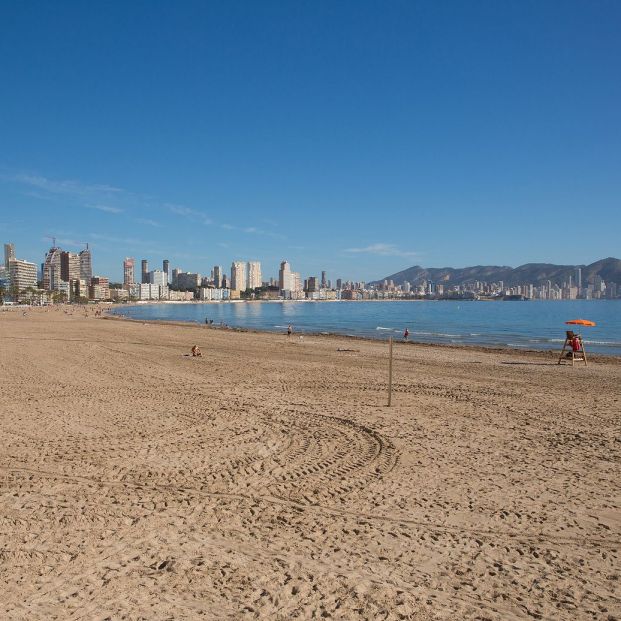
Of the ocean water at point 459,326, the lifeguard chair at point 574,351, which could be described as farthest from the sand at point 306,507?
the ocean water at point 459,326

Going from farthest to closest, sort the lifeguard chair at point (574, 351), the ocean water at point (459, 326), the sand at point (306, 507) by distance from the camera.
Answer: the ocean water at point (459, 326) → the lifeguard chair at point (574, 351) → the sand at point (306, 507)

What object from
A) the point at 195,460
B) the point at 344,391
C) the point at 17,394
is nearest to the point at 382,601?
the point at 195,460

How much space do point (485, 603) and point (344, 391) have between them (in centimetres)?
953

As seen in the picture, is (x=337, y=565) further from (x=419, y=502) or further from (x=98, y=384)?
(x=98, y=384)

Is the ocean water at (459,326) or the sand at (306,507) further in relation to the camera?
the ocean water at (459,326)

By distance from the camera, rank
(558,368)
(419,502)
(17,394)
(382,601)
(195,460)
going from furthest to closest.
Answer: (558,368)
(17,394)
(195,460)
(419,502)
(382,601)

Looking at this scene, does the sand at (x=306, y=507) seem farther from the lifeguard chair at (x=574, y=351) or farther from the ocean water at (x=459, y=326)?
the ocean water at (x=459, y=326)

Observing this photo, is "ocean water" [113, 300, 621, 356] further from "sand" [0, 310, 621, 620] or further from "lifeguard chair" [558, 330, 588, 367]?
"sand" [0, 310, 621, 620]

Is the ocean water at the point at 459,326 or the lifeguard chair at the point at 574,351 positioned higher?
the lifeguard chair at the point at 574,351

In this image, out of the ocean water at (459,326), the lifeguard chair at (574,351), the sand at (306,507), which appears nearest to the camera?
the sand at (306,507)

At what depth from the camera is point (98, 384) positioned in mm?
13812

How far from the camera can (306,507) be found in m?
5.62

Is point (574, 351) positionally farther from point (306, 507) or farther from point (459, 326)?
point (459, 326)

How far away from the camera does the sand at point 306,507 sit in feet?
12.9
